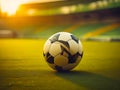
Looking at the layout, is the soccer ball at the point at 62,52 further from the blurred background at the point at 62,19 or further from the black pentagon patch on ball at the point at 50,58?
the blurred background at the point at 62,19

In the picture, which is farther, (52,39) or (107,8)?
(107,8)

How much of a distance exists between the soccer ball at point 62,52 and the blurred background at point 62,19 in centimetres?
2631

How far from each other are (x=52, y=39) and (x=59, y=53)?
15.1 inches

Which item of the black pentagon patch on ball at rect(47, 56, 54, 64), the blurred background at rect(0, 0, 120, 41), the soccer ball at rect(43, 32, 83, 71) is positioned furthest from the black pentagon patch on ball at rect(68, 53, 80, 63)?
the blurred background at rect(0, 0, 120, 41)

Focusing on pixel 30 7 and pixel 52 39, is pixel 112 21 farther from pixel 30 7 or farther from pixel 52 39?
pixel 52 39

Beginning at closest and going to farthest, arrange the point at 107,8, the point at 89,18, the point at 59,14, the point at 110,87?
the point at 110,87
the point at 107,8
the point at 89,18
the point at 59,14

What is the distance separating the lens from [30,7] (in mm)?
40188

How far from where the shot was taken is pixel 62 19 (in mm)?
37219

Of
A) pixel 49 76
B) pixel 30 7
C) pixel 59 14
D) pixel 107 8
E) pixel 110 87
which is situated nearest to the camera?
pixel 110 87

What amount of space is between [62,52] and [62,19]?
1234 inches

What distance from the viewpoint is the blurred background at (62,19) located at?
109 feet

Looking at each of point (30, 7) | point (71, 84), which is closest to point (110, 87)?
point (71, 84)

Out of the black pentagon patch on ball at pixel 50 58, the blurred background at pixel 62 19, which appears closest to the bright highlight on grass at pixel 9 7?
the blurred background at pixel 62 19

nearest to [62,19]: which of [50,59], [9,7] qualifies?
[9,7]
